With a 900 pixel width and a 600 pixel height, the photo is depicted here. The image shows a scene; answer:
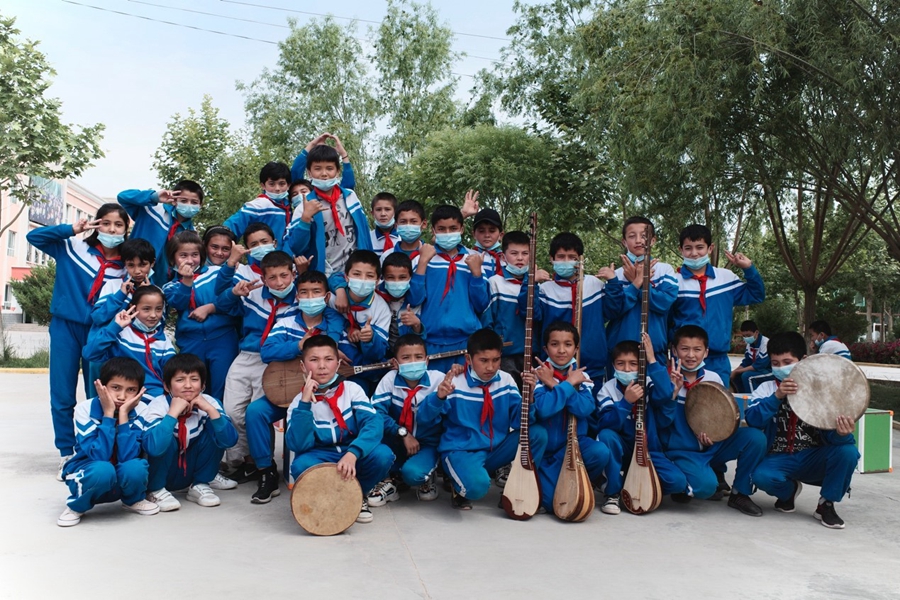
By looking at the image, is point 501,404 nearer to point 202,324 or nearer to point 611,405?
point 611,405

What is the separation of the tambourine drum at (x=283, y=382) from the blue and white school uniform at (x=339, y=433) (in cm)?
45

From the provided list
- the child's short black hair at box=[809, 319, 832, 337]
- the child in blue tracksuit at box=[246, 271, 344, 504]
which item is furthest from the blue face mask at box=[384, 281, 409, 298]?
the child's short black hair at box=[809, 319, 832, 337]

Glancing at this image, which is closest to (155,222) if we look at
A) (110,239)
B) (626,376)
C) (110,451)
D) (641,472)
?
(110,239)

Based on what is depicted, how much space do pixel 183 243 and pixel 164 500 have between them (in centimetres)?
214

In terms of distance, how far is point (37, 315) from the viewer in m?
39.5

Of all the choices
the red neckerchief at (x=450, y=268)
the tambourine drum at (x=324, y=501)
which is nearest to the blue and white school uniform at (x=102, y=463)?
the tambourine drum at (x=324, y=501)

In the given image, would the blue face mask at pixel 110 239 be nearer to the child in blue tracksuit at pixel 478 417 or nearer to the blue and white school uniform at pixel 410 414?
the blue and white school uniform at pixel 410 414

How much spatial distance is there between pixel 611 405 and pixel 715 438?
2.48 feet

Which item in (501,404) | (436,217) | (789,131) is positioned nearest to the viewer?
(501,404)

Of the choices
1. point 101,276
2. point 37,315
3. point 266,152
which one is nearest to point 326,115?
point 266,152

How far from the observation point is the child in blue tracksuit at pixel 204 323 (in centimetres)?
619

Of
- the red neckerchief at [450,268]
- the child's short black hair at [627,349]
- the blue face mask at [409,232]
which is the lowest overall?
the child's short black hair at [627,349]

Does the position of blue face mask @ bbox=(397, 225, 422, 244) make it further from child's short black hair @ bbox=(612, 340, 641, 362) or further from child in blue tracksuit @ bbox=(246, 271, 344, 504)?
child's short black hair @ bbox=(612, 340, 641, 362)

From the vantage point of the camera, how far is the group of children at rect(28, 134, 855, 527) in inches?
207
